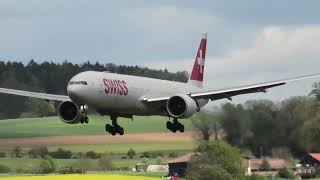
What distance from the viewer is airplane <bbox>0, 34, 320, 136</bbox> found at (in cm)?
5831

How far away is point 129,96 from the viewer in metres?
61.2

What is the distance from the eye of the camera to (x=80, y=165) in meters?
142

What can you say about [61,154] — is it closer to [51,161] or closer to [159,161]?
[51,161]

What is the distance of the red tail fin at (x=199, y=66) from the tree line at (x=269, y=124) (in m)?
3.19

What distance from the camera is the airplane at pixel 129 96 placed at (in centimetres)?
5831

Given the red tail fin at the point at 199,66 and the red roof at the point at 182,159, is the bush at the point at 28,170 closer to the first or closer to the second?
the red roof at the point at 182,159

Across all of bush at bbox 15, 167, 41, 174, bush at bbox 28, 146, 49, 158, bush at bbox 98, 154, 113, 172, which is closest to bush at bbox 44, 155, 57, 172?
bush at bbox 28, 146, 49, 158

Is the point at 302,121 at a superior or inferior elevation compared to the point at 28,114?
inferior

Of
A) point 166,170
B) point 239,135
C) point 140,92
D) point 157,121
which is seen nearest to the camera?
point 140,92

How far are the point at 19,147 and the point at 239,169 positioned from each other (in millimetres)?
33064

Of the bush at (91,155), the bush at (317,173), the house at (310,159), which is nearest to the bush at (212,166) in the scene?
the bush at (317,173)

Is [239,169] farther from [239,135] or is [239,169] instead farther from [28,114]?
[239,135]

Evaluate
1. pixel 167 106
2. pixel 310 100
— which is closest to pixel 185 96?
pixel 167 106

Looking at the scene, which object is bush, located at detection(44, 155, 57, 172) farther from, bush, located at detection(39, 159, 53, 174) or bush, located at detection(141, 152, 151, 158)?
bush, located at detection(141, 152, 151, 158)
